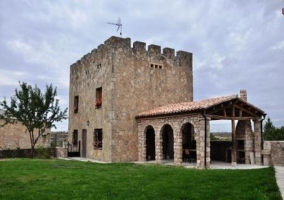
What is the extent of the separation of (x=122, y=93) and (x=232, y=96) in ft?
20.8

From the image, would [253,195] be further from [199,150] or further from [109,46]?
[109,46]

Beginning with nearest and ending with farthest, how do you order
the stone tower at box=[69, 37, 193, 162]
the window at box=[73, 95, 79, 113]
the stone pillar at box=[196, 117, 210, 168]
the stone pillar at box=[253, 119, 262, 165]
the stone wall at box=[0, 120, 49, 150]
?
the stone pillar at box=[196, 117, 210, 168]
the stone pillar at box=[253, 119, 262, 165]
the stone tower at box=[69, 37, 193, 162]
the window at box=[73, 95, 79, 113]
the stone wall at box=[0, 120, 49, 150]

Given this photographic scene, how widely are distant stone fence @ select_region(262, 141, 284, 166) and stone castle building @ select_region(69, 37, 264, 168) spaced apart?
23.3 inches

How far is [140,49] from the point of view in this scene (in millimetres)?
19172

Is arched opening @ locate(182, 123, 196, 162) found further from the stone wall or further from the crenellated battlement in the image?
the stone wall

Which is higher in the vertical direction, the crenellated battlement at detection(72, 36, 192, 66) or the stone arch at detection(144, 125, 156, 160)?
the crenellated battlement at detection(72, 36, 192, 66)

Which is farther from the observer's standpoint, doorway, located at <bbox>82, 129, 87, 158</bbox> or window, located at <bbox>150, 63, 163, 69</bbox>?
doorway, located at <bbox>82, 129, 87, 158</bbox>

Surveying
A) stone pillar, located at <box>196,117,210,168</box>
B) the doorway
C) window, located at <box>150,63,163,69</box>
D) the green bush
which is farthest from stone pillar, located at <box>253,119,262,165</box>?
the green bush

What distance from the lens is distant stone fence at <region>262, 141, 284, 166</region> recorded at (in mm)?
14703

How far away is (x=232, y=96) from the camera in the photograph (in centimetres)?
1500

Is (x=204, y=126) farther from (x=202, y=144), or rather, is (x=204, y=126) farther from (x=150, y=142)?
(x=150, y=142)

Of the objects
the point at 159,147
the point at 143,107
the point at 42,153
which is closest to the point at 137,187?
the point at 159,147

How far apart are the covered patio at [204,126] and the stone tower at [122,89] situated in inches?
41.2

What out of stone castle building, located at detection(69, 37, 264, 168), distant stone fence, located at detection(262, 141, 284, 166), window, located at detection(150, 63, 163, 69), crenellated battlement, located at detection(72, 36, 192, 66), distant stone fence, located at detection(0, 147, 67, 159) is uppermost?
crenellated battlement, located at detection(72, 36, 192, 66)
